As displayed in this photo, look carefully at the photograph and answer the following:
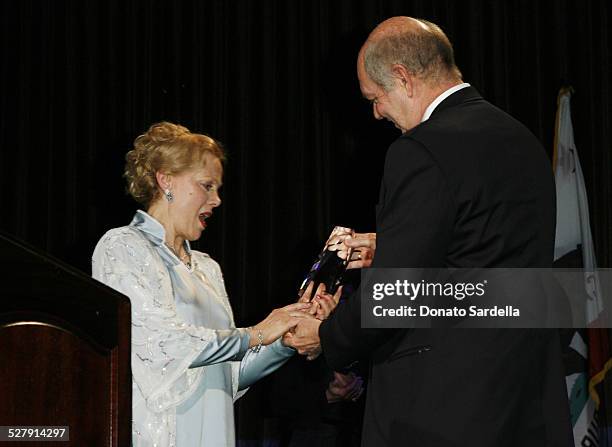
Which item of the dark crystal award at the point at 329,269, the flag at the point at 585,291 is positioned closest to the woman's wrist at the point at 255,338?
the dark crystal award at the point at 329,269

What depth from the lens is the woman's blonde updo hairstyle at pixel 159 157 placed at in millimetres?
2652

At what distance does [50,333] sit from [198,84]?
363cm

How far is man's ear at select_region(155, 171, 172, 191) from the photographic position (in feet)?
8.71

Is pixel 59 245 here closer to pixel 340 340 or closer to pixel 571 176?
pixel 571 176

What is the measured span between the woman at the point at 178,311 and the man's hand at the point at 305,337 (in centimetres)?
4

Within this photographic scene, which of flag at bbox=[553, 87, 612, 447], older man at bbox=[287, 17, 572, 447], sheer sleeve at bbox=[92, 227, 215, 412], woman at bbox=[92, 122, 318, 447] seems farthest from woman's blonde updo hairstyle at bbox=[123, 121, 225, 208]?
flag at bbox=[553, 87, 612, 447]

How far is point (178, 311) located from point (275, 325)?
0.94ft

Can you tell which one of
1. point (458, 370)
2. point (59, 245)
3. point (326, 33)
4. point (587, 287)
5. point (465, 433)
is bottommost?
point (465, 433)

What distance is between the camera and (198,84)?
466cm

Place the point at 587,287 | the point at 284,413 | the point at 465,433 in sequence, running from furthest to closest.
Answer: the point at 587,287 < the point at 284,413 < the point at 465,433

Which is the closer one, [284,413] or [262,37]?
[284,413]

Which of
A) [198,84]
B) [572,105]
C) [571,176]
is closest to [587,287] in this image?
[571,176]

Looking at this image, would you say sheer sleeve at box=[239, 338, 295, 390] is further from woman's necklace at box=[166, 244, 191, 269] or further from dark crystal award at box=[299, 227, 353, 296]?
woman's necklace at box=[166, 244, 191, 269]

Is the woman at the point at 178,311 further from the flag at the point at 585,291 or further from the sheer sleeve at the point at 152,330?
the flag at the point at 585,291
